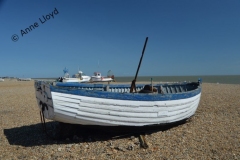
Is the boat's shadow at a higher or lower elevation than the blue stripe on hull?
lower

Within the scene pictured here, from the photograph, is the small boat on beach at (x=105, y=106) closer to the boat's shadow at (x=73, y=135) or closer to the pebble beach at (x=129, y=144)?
the boat's shadow at (x=73, y=135)

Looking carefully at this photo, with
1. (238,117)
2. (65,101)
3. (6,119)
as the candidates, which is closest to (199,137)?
(238,117)

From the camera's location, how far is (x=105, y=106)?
251 inches

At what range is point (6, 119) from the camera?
35.8 ft

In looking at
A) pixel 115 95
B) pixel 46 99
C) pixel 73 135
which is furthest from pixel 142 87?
pixel 46 99

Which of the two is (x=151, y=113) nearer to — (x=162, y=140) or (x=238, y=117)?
(x=162, y=140)

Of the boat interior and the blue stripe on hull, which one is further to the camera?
the boat interior

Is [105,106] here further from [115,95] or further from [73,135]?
[73,135]

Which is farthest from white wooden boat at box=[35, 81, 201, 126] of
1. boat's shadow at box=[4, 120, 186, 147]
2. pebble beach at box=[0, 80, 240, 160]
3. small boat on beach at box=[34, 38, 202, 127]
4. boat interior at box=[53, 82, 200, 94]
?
boat interior at box=[53, 82, 200, 94]

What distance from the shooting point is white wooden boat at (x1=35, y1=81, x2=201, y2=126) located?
6023 millimetres

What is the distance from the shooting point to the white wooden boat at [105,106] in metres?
6.02

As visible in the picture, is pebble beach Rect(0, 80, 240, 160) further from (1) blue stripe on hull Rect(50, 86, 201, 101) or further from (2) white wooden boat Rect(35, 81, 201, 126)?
(1) blue stripe on hull Rect(50, 86, 201, 101)

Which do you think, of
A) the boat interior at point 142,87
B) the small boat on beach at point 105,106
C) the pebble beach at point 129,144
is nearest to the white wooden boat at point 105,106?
the small boat on beach at point 105,106

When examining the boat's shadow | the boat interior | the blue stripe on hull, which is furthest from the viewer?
the boat interior
